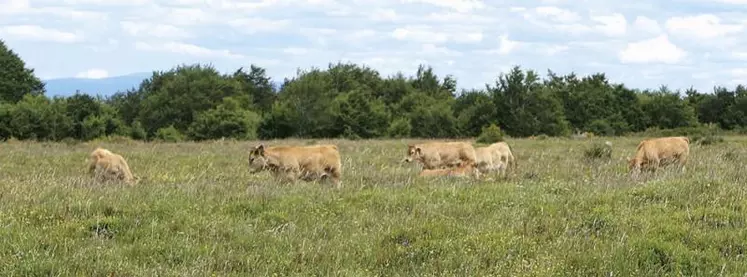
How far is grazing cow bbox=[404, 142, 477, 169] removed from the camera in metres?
20.0

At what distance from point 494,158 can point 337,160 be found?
592cm

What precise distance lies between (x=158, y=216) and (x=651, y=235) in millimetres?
5762

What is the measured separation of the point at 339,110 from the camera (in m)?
65.1

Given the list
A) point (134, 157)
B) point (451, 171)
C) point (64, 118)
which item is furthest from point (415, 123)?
point (451, 171)

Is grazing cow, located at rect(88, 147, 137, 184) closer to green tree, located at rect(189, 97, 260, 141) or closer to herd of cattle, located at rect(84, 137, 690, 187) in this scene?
herd of cattle, located at rect(84, 137, 690, 187)

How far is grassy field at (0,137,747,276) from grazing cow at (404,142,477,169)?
23.9 ft

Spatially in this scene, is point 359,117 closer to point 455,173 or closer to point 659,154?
point 659,154

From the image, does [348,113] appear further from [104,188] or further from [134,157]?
[104,188]

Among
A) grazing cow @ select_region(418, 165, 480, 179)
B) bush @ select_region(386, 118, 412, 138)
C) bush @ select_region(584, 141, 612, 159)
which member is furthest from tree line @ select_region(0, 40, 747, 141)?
grazing cow @ select_region(418, 165, 480, 179)

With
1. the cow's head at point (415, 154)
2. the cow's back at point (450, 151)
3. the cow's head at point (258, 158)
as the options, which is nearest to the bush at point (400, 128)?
the cow's back at point (450, 151)

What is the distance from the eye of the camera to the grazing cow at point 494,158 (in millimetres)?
19453

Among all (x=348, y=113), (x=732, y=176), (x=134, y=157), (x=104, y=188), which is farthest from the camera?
(x=348, y=113)

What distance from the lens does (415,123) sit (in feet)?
217

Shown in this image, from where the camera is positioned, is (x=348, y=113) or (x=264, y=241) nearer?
(x=264, y=241)
